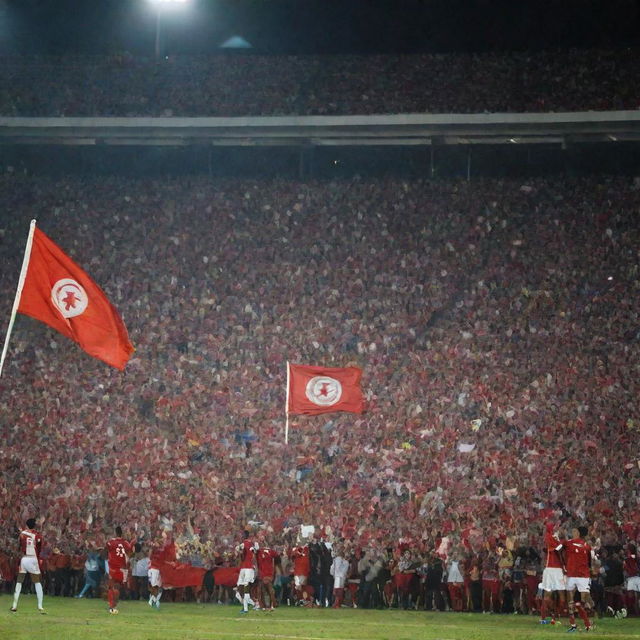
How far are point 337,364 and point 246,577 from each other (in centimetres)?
995

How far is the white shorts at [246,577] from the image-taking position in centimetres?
2089

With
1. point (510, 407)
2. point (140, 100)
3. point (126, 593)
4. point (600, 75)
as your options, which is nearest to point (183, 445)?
point (126, 593)

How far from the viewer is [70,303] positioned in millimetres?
17656

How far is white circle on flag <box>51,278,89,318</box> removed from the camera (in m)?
17.6

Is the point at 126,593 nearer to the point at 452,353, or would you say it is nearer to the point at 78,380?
the point at 78,380

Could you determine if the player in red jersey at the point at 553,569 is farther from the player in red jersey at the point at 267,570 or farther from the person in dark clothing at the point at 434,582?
the player in red jersey at the point at 267,570

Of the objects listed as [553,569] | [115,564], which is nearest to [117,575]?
[115,564]

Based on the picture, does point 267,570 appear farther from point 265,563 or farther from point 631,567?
point 631,567

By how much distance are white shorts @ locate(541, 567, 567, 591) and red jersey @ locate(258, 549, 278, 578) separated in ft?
16.3

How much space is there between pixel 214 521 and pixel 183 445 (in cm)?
309

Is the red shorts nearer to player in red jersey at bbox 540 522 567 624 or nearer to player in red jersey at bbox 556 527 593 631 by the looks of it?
player in red jersey at bbox 540 522 567 624

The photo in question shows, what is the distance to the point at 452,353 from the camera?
98.6ft

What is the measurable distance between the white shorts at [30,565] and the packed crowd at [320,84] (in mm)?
18814


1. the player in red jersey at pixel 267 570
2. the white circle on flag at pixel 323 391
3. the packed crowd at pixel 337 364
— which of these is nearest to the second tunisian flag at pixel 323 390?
the white circle on flag at pixel 323 391
